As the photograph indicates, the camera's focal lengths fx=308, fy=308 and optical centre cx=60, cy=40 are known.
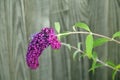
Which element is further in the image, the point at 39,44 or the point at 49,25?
the point at 49,25

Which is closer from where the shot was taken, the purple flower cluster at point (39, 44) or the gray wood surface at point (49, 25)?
the purple flower cluster at point (39, 44)

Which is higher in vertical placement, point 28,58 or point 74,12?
point 74,12

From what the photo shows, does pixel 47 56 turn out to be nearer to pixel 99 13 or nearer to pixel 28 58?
pixel 99 13

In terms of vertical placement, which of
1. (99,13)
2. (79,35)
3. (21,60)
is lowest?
(21,60)

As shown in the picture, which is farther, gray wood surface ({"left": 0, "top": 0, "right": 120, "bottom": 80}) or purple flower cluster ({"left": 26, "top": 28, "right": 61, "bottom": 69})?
gray wood surface ({"left": 0, "top": 0, "right": 120, "bottom": 80})

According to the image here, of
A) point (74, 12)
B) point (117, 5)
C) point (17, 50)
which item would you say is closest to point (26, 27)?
point (17, 50)

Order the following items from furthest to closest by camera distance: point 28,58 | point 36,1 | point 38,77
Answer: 1. point 38,77
2. point 36,1
3. point 28,58

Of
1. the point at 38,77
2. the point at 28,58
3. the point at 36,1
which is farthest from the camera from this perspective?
the point at 38,77

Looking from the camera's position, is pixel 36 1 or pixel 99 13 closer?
pixel 36 1
